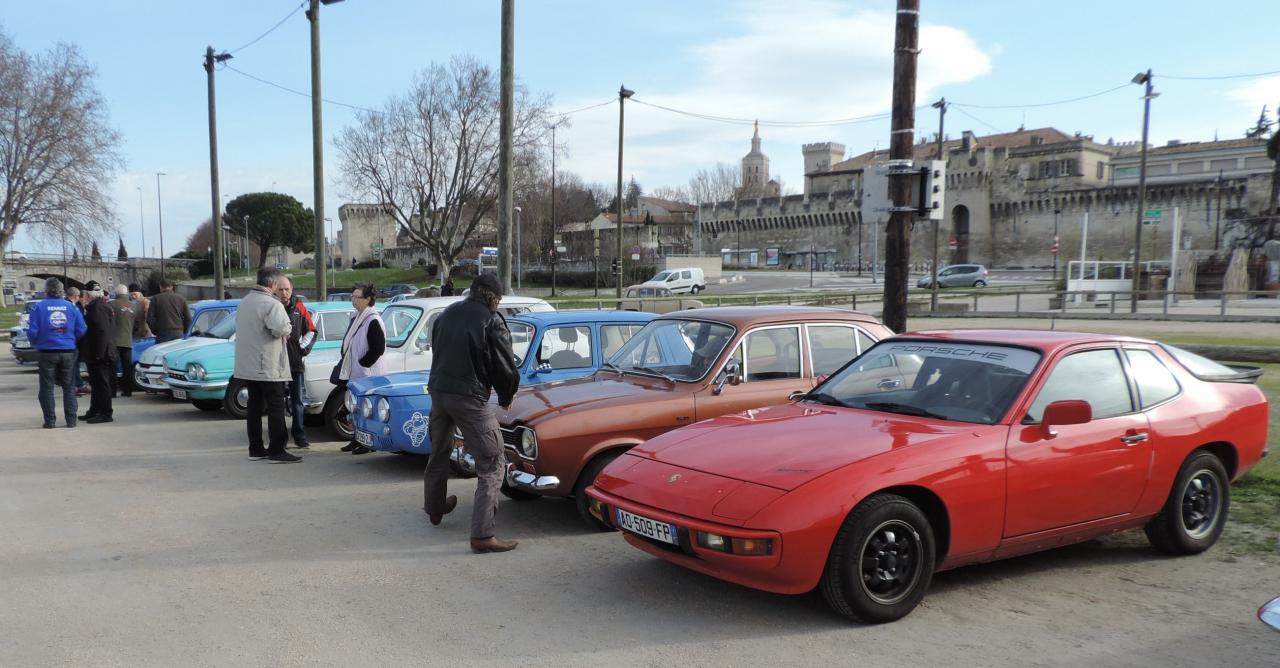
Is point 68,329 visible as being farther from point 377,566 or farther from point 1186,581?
point 1186,581

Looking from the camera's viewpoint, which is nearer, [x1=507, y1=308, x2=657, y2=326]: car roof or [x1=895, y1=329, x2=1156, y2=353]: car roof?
[x1=895, y1=329, x2=1156, y2=353]: car roof

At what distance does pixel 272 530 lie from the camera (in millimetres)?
6320

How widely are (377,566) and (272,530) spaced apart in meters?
1.30

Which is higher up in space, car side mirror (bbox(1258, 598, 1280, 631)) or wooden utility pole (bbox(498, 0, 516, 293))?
wooden utility pole (bbox(498, 0, 516, 293))

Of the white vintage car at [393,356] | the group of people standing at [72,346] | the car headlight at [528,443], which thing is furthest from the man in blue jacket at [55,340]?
the car headlight at [528,443]

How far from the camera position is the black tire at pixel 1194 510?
18.0ft

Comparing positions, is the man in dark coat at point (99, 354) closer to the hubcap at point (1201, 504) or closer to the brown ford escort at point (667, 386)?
the brown ford escort at point (667, 386)

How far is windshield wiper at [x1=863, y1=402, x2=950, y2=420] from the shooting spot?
5047 millimetres

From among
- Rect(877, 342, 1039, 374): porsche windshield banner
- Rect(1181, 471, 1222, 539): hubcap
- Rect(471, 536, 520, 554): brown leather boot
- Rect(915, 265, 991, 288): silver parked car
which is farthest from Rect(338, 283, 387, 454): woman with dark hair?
Rect(915, 265, 991, 288): silver parked car

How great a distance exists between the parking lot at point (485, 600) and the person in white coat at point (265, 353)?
1.57 m

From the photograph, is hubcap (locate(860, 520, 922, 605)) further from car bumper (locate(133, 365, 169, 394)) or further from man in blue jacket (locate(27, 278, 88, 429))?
car bumper (locate(133, 365, 169, 394))

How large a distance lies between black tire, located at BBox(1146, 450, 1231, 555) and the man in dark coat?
450 inches

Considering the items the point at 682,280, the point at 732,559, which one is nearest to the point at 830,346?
the point at 732,559

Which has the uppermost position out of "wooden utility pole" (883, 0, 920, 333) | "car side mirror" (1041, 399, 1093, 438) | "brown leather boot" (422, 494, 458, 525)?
"wooden utility pole" (883, 0, 920, 333)
